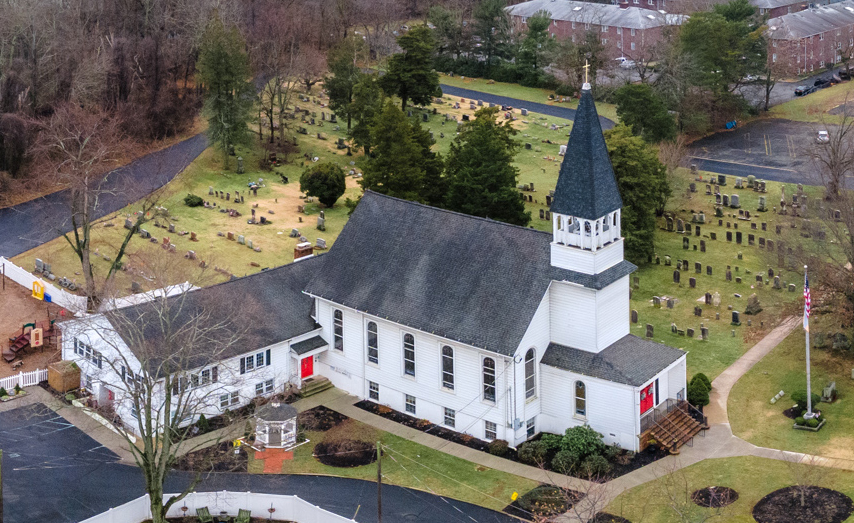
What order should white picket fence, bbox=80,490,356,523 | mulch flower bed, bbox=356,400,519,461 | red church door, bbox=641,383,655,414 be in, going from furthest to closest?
mulch flower bed, bbox=356,400,519,461 → red church door, bbox=641,383,655,414 → white picket fence, bbox=80,490,356,523

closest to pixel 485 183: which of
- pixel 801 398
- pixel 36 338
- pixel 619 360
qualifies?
pixel 619 360

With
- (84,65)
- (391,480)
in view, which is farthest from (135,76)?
(391,480)

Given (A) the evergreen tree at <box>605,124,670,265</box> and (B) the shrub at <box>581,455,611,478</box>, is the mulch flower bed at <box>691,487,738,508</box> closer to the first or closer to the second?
(B) the shrub at <box>581,455,611,478</box>

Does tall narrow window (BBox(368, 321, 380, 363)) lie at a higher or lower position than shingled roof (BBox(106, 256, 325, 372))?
lower

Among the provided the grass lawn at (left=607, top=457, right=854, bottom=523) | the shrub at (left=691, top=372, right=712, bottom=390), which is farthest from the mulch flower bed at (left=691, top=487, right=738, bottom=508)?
the shrub at (left=691, top=372, right=712, bottom=390)

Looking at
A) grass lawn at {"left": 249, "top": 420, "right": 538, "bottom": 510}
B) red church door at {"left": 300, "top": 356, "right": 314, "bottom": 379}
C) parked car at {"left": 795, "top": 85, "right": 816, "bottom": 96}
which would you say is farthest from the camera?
parked car at {"left": 795, "top": 85, "right": 816, "bottom": 96}

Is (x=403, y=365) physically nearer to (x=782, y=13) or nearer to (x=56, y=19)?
(x=56, y=19)

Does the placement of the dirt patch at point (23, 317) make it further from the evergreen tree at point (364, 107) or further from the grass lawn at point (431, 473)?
the evergreen tree at point (364, 107)

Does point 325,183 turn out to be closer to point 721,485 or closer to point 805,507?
point 721,485
